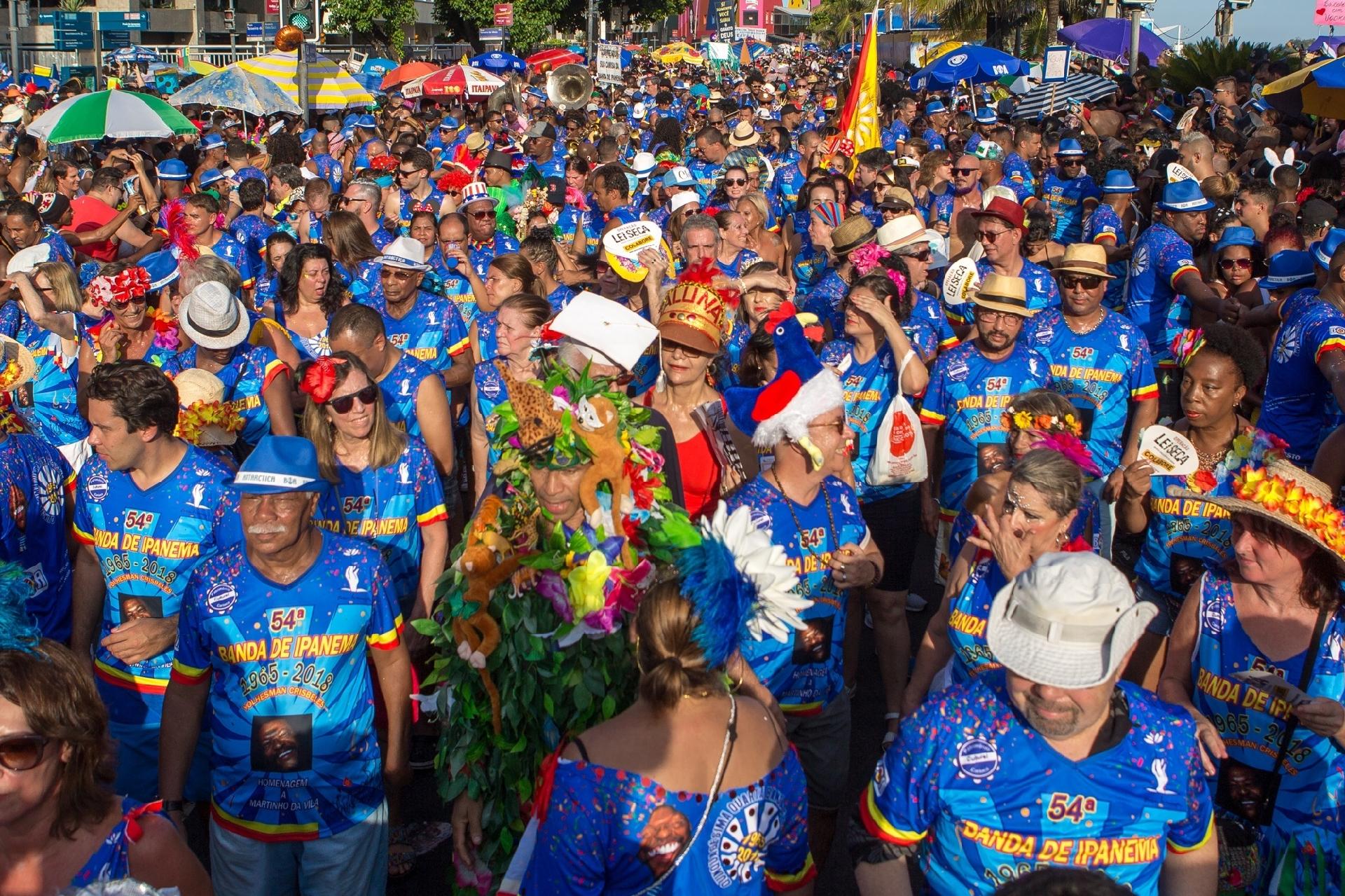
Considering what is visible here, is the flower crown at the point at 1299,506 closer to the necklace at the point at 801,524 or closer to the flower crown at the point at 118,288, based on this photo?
the necklace at the point at 801,524

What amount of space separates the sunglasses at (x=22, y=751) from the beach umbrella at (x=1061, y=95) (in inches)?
800

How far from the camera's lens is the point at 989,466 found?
5824 millimetres

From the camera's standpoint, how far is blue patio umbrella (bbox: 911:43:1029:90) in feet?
82.4

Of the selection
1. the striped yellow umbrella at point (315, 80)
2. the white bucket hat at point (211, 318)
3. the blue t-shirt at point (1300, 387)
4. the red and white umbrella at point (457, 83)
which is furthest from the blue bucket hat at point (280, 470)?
the red and white umbrella at point (457, 83)

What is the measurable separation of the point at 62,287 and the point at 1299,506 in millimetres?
6677

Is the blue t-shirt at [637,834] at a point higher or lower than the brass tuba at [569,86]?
lower

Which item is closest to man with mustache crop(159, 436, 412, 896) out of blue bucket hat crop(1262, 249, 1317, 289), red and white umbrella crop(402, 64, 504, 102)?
blue bucket hat crop(1262, 249, 1317, 289)

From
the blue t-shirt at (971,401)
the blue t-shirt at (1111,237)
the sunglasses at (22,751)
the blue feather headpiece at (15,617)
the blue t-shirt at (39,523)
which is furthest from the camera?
the blue t-shirt at (1111,237)

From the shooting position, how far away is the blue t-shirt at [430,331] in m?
7.64

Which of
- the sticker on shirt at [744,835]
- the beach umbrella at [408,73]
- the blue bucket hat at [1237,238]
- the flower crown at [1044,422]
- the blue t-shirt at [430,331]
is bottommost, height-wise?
the sticker on shirt at [744,835]

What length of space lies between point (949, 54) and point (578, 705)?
24.8 meters

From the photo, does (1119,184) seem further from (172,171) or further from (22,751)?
(22,751)

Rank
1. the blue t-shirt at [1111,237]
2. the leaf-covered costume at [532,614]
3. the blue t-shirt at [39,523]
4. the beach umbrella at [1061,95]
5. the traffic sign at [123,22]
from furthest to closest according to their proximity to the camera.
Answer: the traffic sign at [123,22] < the beach umbrella at [1061,95] < the blue t-shirt at [1111,237] < the blue t-shirt at [39,523] < the leaf-covered costume at [532,614]

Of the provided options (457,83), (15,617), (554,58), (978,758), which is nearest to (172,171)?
(457,83)
